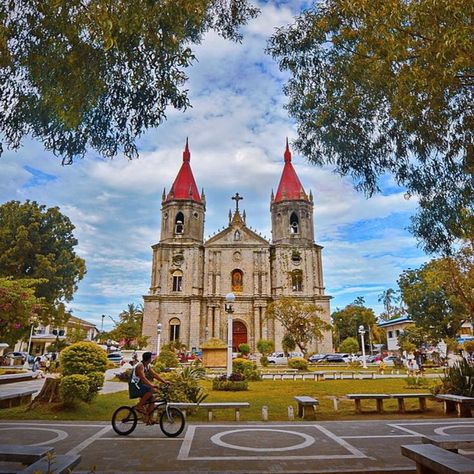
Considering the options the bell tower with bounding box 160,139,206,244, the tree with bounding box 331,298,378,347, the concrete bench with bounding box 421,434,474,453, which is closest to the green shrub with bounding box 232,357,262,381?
the concrete bench with bounding box 421,434,474,453

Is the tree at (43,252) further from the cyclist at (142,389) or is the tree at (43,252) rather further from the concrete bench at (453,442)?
the concrete bench at (453,442)

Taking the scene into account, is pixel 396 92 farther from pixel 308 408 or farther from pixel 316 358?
pixel 316 358

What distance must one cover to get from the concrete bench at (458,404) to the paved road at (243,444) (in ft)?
1.31

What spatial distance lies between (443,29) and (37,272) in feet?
90.6

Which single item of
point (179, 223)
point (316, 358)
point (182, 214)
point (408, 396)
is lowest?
point (408, 396)

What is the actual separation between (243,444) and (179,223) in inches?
1397

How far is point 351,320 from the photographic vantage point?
5931 centimetres

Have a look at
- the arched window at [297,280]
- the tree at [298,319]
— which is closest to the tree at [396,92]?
the tree at [298,319]

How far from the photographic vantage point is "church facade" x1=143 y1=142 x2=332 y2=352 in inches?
1500

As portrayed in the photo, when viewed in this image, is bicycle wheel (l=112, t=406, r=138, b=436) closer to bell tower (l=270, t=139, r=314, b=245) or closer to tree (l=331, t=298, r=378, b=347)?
bell tower (l=270, t=139, r=314, b=245)

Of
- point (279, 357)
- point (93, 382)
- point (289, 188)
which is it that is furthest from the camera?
point (289, 188)

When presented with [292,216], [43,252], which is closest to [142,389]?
[43,252]

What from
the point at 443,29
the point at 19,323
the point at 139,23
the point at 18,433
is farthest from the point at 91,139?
the point at 19,323

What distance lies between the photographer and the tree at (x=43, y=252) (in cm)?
2733
